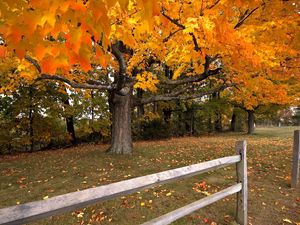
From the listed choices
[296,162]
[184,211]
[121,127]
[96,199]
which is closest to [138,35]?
[121,127]

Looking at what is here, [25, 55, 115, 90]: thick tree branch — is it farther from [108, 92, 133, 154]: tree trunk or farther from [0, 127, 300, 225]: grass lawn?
[0, 127, 300, 225]: grass lawn

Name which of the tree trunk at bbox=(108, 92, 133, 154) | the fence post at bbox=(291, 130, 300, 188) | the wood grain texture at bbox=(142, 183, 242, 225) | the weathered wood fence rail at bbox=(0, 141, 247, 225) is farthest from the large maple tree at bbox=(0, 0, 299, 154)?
the fence post at bbox=(291, 130, 300, 188)

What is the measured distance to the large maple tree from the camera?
2623 millimetres

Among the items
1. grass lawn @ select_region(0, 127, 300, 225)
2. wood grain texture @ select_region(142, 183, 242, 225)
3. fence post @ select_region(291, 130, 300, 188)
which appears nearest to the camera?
wood grain texture @ select_region(142, 183, 242, 225)

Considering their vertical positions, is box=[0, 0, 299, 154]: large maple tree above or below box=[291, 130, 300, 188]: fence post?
above

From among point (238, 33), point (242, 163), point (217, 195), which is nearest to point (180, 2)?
point (238, 33)

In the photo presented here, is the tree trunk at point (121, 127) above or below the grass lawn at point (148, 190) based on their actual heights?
above

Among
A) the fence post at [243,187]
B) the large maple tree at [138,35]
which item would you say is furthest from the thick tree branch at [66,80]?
the fence post at [243,187]

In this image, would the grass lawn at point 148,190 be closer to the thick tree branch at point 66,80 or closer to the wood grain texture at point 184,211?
the wood grain texture at point 184,211

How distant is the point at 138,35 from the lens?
25.7 feet

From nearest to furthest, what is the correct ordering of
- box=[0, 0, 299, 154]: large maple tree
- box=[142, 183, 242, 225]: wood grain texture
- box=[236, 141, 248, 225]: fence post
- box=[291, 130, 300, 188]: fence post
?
1. box=[0, 0, 299, 154]: large maple tree
2. box=[142, 183, 242, 225]: wood grain texture
3. box=[236, 141, 248, 225]: fence post
4. box=[291, 130, 300, 188]: fence post

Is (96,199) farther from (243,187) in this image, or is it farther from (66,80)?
(66,80)

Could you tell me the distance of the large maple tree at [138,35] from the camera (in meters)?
2.62


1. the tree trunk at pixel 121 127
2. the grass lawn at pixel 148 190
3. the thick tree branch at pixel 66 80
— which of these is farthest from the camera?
the tree trunk at pixel 121 127
